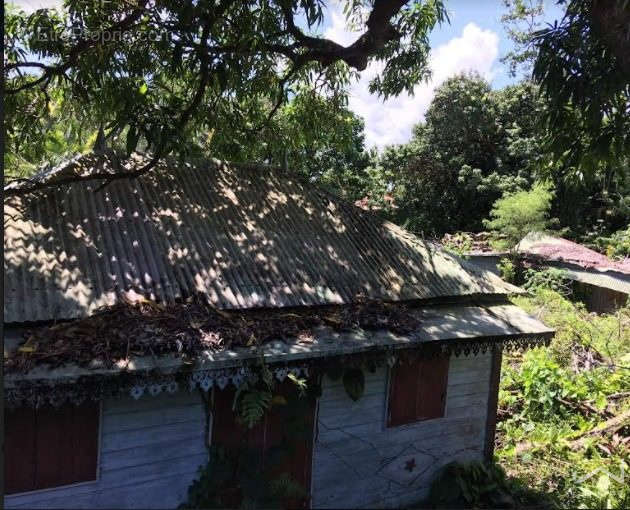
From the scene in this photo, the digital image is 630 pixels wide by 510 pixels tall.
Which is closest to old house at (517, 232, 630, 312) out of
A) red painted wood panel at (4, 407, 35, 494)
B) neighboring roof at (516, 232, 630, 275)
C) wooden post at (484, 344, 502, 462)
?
neighboring roof at (516, 232, 630, 275)

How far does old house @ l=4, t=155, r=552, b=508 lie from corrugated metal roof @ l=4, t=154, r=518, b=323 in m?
0.03

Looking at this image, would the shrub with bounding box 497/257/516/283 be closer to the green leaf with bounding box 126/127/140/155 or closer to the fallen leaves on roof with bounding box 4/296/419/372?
the fallen leaves on roof with bounding box 4/296/419/372

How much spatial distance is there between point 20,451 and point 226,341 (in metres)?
2.11

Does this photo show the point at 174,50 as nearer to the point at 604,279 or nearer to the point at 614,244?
the point at 604,279

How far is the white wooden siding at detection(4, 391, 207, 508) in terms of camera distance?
4957 millimetres

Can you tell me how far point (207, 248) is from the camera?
20.1ft

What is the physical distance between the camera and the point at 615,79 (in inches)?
207

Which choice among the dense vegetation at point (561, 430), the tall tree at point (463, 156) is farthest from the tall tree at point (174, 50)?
the tall tree at point (463, 156)

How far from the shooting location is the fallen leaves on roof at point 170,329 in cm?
419

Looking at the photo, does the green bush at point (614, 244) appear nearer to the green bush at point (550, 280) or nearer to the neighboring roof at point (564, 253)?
the neighboring roof at point (564, 253)

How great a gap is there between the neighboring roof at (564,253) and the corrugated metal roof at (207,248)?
1273 centimetres

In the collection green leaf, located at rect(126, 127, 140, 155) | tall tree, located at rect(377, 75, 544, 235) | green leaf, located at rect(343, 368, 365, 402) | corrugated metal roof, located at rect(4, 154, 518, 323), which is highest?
tall tree, located at rect(377, 75, 544, 235)

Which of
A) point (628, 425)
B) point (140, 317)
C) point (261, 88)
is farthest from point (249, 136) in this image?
point (628, 425)

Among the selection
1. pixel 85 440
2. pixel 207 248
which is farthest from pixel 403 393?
pixel 85 440
